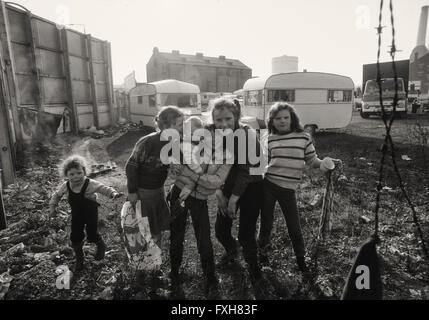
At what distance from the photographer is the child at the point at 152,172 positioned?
8.54ft

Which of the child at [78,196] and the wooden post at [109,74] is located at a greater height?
the wooden post at [109,74]

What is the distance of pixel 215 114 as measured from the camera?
263 cm

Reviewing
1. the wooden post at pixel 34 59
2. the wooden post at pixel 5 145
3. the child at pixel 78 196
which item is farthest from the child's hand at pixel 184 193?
the wooden post at pixel 34 59

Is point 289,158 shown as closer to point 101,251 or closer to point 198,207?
Result: point 198,207

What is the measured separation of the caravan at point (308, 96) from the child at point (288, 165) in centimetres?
828

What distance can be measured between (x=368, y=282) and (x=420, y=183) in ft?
16.3

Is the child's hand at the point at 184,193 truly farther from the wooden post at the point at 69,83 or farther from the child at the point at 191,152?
the wooden post at the point at 69,83

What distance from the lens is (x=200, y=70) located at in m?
41.9

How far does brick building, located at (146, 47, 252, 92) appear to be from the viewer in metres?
39.4

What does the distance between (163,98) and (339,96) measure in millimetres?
7904

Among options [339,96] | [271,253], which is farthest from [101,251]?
[339,96]

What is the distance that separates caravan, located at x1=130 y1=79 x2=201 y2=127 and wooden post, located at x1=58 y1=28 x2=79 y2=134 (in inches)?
138
